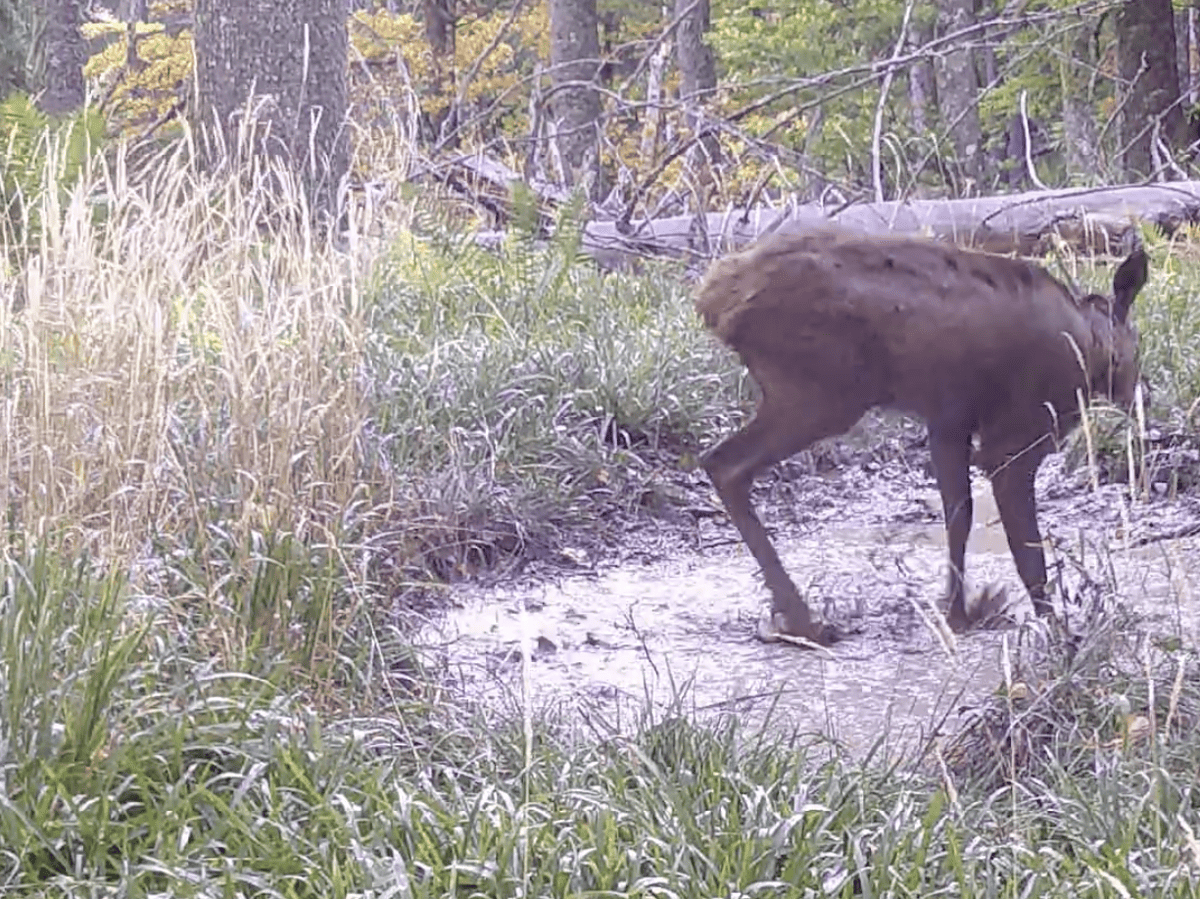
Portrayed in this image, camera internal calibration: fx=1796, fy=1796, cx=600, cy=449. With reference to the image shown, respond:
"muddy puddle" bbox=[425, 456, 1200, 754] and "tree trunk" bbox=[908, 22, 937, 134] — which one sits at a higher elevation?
"muddy puddle" bbox=[425, 456, 1200, 754]

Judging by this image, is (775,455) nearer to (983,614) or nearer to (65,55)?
(983,614)

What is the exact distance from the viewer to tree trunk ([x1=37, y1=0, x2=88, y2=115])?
17038mm

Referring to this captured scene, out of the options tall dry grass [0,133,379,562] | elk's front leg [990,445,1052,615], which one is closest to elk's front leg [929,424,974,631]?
elk's front leg [990,445,1052,615]

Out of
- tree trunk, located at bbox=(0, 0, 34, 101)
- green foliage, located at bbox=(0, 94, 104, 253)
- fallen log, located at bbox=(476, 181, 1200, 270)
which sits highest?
tree trunk, located at bbox=(0, 0, 34, 101)

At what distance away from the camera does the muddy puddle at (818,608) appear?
4.62 metres

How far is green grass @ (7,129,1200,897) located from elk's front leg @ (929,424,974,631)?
31.7 inches

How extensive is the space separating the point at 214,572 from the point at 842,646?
183cm

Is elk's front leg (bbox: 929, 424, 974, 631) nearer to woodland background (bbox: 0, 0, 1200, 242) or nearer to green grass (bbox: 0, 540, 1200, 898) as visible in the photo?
green grass (bbox: 0, 540, 1200, 898)

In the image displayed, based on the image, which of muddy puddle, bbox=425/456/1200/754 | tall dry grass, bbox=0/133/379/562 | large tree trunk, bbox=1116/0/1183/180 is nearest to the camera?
tall dry grass, bbox=0/133/379/562

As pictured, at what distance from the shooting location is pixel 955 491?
524cm

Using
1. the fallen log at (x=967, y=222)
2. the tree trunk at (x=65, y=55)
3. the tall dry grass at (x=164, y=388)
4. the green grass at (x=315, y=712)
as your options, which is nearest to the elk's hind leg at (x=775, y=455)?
the green grass at (x=315, y=712)

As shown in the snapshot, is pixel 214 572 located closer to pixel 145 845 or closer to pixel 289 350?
pixel 289 350

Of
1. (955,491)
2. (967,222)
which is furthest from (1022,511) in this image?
(967,222)

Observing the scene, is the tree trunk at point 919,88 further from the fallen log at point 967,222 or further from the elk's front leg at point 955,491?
the elk's front leg at point 955,491
